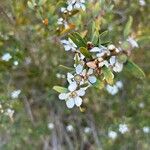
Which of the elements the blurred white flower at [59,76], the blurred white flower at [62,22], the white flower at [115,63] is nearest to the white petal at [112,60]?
the white flower at [115,63]

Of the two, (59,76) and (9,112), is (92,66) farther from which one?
(59,76)

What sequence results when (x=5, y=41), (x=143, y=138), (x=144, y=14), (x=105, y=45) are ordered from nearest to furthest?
1. (x=105, y=45)
2. (x=5, y=41)
3. (x=143, y=138)
4. (x=144, y=14)

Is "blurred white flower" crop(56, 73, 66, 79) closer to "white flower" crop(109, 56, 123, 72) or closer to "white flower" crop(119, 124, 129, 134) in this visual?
"white flower" crop(119, 124, 129, 134)

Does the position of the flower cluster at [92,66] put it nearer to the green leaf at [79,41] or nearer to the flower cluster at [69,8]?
the green leaf at [79,41]

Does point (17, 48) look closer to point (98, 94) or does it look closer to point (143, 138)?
point (98, 94)

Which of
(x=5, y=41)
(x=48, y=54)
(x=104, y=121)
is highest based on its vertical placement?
(x=5, y=41)

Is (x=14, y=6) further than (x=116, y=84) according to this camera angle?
No

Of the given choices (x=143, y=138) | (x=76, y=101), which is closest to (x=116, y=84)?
(x=143, y=138)
